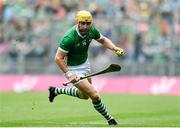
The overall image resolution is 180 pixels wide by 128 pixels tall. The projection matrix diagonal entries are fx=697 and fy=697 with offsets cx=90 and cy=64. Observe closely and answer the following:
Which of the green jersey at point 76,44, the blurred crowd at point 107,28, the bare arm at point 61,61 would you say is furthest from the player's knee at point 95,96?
the blurred crowd at point 107,28

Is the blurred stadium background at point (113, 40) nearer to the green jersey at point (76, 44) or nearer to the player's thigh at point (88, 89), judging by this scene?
the green jersey at point (76, 44)

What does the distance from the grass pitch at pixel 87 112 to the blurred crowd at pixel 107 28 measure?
8.02 ft

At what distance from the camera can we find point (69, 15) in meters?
27.8

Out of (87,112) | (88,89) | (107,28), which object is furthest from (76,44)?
(107,28)

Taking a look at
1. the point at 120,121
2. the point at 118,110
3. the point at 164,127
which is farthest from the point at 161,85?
the point at 164,127

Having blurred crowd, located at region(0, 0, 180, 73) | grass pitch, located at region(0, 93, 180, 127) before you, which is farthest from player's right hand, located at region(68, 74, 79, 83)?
blurred crowd, located at region(0, 0, 180, 73)

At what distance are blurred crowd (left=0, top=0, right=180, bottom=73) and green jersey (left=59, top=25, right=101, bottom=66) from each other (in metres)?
12.0

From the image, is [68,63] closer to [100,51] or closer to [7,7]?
[100,51]

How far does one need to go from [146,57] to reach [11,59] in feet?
17.3

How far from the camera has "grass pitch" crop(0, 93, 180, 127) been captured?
1423 centimetres

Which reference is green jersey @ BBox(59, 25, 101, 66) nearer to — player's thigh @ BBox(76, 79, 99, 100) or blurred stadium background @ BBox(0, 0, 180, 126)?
player's thigh @ BBox(76, 79, 99, 100)

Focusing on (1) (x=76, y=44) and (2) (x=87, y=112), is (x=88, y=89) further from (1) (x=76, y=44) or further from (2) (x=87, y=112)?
(2) (x=87, y=112)

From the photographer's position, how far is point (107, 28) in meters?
26.7

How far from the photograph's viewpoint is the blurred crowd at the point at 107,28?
26.4 m
